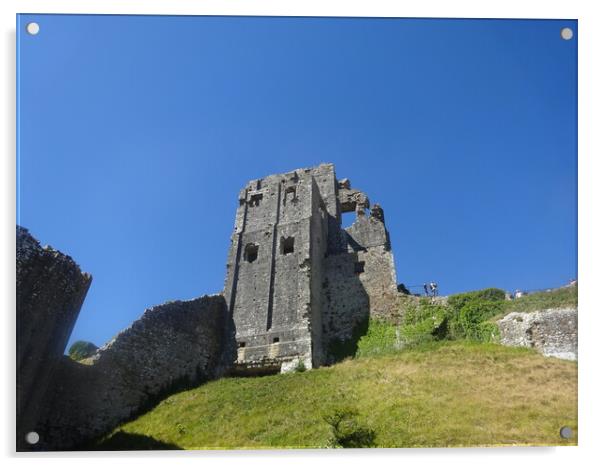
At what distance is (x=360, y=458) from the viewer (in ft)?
23.3

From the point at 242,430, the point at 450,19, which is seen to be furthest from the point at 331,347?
the point at 450,19

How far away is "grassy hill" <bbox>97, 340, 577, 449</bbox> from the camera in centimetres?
785

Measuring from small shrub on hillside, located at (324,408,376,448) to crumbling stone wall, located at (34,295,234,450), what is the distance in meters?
4.23

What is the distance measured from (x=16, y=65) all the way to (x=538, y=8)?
8.56 metres

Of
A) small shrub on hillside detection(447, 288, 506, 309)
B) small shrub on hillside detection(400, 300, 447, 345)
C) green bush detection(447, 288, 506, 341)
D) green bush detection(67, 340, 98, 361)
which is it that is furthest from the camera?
small shrub on hillside detection(447, 288, 506, 309)

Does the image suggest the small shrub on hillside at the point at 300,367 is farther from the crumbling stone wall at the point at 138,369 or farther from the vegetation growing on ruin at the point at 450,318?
the crumbling stone wall at the point at 138,369

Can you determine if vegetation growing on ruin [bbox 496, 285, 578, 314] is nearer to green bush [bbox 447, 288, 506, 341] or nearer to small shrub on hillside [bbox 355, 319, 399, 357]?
green bush [bbox 447, 288, 506, 341]

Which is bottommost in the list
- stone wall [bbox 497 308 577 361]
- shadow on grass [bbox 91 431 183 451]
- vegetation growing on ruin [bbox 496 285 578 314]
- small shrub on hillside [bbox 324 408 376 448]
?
shadow on grass [bbox 91 431 183 451]

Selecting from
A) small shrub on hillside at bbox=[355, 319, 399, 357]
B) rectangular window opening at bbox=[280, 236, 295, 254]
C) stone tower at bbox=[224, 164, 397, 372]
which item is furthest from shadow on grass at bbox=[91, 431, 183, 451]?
rectangular window opening at bbox=[280, 236, 295, 254]

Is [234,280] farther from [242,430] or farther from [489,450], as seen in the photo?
[489,450]

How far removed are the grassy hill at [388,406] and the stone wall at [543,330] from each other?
44cm

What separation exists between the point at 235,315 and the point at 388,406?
9317 millimetres

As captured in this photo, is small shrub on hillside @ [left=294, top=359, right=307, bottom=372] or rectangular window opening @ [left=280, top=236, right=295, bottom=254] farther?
rectangular window opening @ [left=280, top=236, right=295, bottom=254]

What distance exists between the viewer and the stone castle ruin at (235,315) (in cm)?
896
